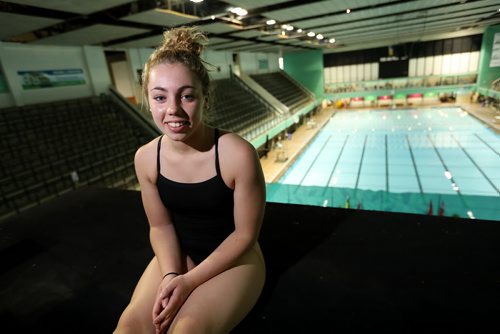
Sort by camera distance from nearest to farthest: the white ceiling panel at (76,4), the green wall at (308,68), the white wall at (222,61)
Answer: the white ceiling panel at (76,4) → the white wall at (222,61) → the green wall at (308,68)

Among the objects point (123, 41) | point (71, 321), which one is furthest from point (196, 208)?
point (123, 41)

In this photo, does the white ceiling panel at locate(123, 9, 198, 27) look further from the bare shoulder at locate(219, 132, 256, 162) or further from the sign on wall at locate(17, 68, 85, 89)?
the bare shoulder at locate(219, 132, 256, 162)

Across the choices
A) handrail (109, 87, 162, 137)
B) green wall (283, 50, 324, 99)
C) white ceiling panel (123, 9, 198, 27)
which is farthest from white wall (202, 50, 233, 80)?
white ceiling panel (123, 9, 198, 27)

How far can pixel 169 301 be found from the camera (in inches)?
37.3

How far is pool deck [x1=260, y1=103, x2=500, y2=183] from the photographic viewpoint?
30.9 ft

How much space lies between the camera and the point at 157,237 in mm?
1211

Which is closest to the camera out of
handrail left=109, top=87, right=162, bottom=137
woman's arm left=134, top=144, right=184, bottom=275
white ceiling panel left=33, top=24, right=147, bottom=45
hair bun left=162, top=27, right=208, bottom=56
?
hair bun left=162, top=27, right=208, bottom=56

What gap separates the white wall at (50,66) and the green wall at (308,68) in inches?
643

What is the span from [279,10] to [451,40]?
17164 millimetres

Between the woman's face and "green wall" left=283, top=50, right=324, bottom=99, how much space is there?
22.4m

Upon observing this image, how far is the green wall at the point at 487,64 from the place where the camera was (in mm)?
16547

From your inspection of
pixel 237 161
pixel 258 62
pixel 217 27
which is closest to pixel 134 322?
pixel 237 161

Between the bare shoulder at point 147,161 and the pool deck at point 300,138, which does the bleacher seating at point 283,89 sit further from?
the bare shoulder at point 147,161

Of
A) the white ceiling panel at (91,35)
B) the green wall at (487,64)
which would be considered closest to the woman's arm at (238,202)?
the white ceiling panel at (91,35)
